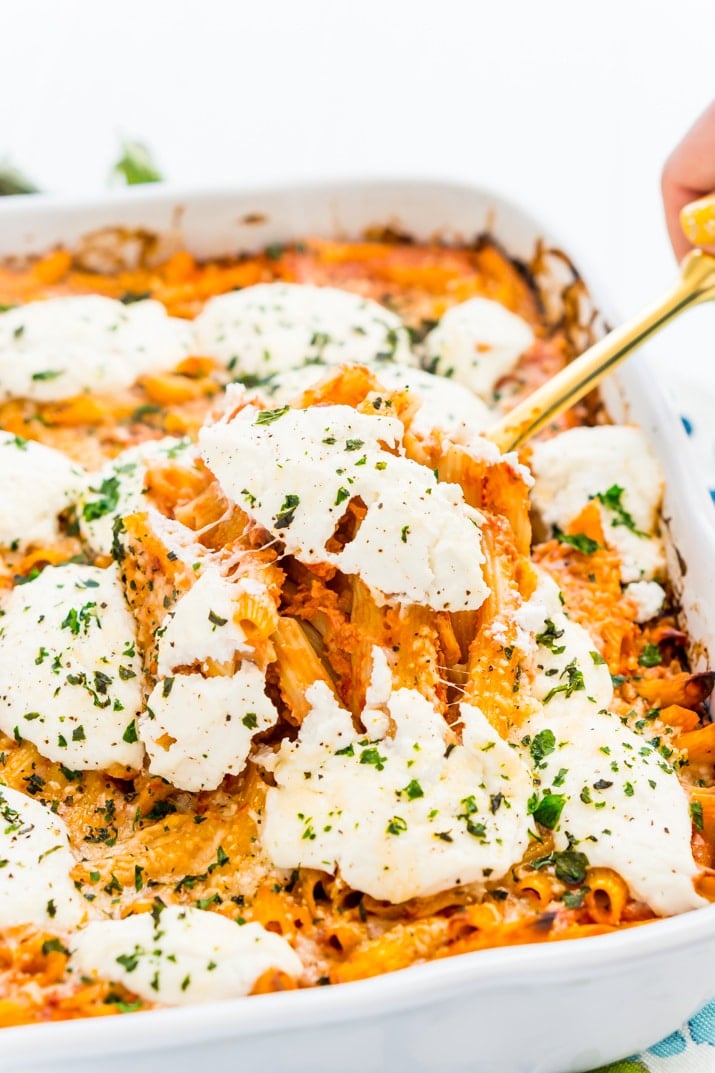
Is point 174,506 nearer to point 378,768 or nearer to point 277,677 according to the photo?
point 277,677

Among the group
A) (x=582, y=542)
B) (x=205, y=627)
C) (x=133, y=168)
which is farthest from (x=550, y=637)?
(x=133, y=168)

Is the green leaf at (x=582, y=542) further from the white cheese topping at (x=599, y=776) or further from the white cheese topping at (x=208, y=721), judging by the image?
the white cheese topping at (x=208, y=721)

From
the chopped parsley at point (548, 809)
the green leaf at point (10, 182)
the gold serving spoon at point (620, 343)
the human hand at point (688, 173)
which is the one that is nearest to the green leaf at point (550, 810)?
the chopped parsley at point (548, 809)

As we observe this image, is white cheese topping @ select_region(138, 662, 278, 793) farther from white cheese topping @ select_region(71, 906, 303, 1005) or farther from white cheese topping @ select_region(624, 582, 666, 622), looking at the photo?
white cheese topping @ select_region(624, 582, 666, 622)

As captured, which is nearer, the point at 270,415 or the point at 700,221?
the point at 270,415

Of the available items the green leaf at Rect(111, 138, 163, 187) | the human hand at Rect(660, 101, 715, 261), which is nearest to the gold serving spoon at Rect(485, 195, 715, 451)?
the human hand at Rect(660, 101, 715, 261)

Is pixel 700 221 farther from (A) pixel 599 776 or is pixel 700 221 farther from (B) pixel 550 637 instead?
(A) pixel 599 776
